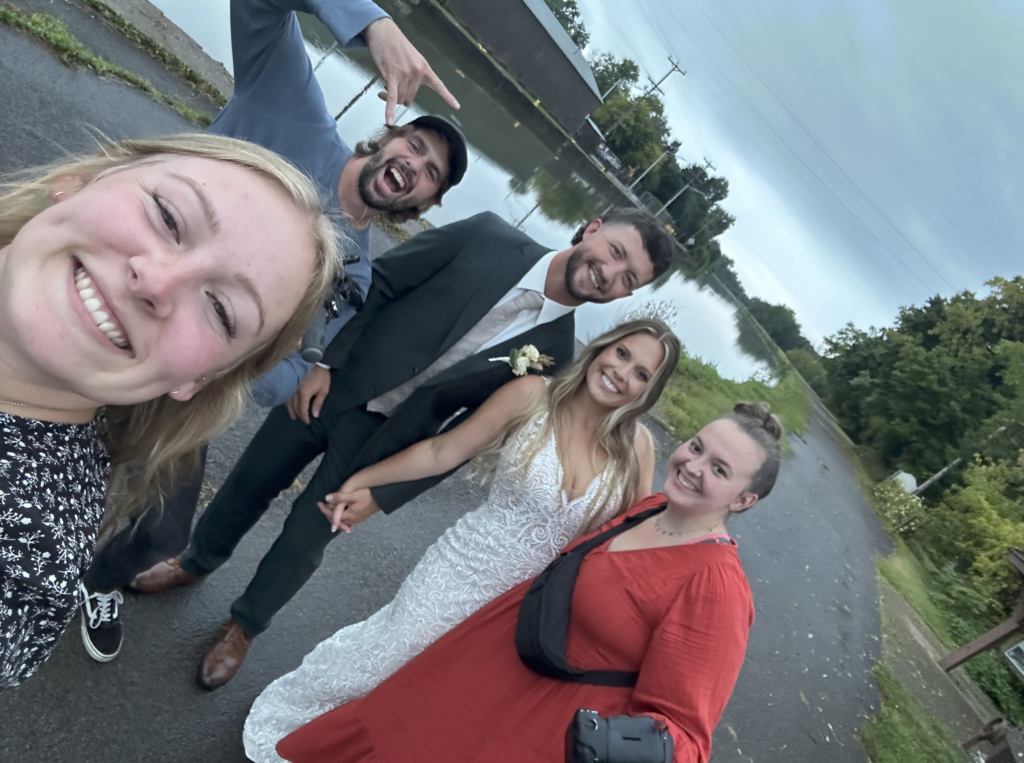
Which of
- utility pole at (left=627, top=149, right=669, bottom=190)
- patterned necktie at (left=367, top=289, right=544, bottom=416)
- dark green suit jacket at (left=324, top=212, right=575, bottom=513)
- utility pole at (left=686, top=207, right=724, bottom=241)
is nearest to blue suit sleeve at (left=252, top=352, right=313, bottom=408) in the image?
dark green suit jacket at (left=324, top=212, right=575, bottom=513)

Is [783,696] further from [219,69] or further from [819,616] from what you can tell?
[219,69]

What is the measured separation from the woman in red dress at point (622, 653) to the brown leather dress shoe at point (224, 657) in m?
0.44

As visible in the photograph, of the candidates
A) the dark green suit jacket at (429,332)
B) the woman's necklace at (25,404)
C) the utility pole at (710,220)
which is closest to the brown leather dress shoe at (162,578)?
the dark green suit jacket at (429,332)

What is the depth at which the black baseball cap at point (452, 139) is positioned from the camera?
207 centimetres

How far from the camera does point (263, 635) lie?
2.85 metres

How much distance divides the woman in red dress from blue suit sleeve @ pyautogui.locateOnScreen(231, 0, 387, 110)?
73.7 inches

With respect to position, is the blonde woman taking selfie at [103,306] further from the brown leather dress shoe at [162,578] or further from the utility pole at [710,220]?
the utility pole at [710,220]

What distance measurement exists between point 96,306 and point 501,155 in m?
20.5

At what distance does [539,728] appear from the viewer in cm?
177

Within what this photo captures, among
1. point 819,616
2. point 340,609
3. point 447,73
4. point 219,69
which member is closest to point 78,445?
point 340,609

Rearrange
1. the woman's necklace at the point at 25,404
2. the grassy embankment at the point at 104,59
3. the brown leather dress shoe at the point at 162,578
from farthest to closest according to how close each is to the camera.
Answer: the grassy embankment at the point at 104,59 → the brown leather dress shoe at the point at 162,578 → the woman's necklace at the point at 25,404

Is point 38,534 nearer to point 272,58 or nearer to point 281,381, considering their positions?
point 281,381

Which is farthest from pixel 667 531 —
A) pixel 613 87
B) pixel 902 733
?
pixel 613 87

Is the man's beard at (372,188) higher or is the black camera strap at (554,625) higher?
the man's beard at (372,188)
